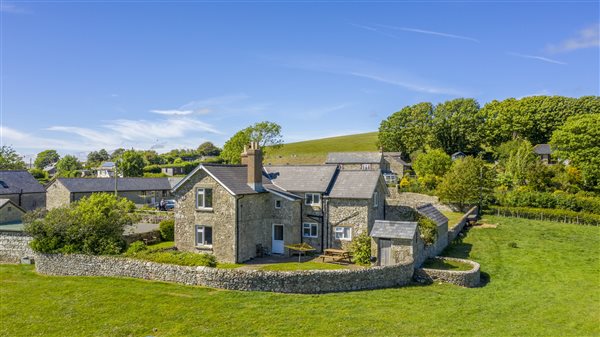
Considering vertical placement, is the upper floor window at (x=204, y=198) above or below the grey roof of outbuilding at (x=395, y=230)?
above

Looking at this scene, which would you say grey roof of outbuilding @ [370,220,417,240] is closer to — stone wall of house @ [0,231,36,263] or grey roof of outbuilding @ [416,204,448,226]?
grey roof of outbuilding @ [416,204,448,226]

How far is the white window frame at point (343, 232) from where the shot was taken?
1175 inches

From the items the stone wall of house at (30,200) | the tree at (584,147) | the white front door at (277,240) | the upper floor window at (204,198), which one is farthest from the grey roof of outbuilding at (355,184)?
the tree at (584,147)

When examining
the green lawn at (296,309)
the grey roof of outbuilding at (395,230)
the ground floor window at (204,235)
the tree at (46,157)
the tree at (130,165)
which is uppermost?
the tree at (46,157)

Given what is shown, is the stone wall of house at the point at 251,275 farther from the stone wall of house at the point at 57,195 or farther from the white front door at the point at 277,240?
the stone wall of house at the point at 57,195

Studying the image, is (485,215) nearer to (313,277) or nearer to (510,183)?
(510,183)

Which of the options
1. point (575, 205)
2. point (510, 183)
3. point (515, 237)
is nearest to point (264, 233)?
point (515, 237)

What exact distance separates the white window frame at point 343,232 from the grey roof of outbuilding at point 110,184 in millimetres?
39503

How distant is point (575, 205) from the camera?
50.4 m

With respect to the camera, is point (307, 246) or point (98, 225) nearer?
point (98, 225)

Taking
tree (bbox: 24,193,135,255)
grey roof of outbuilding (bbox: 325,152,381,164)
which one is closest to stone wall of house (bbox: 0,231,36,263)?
tree (bbox: 24,193,135,255)

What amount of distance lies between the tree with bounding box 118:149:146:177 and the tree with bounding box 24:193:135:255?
77.3 metres

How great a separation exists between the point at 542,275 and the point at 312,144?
438 feet

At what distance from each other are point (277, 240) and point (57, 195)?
38.1 metres
